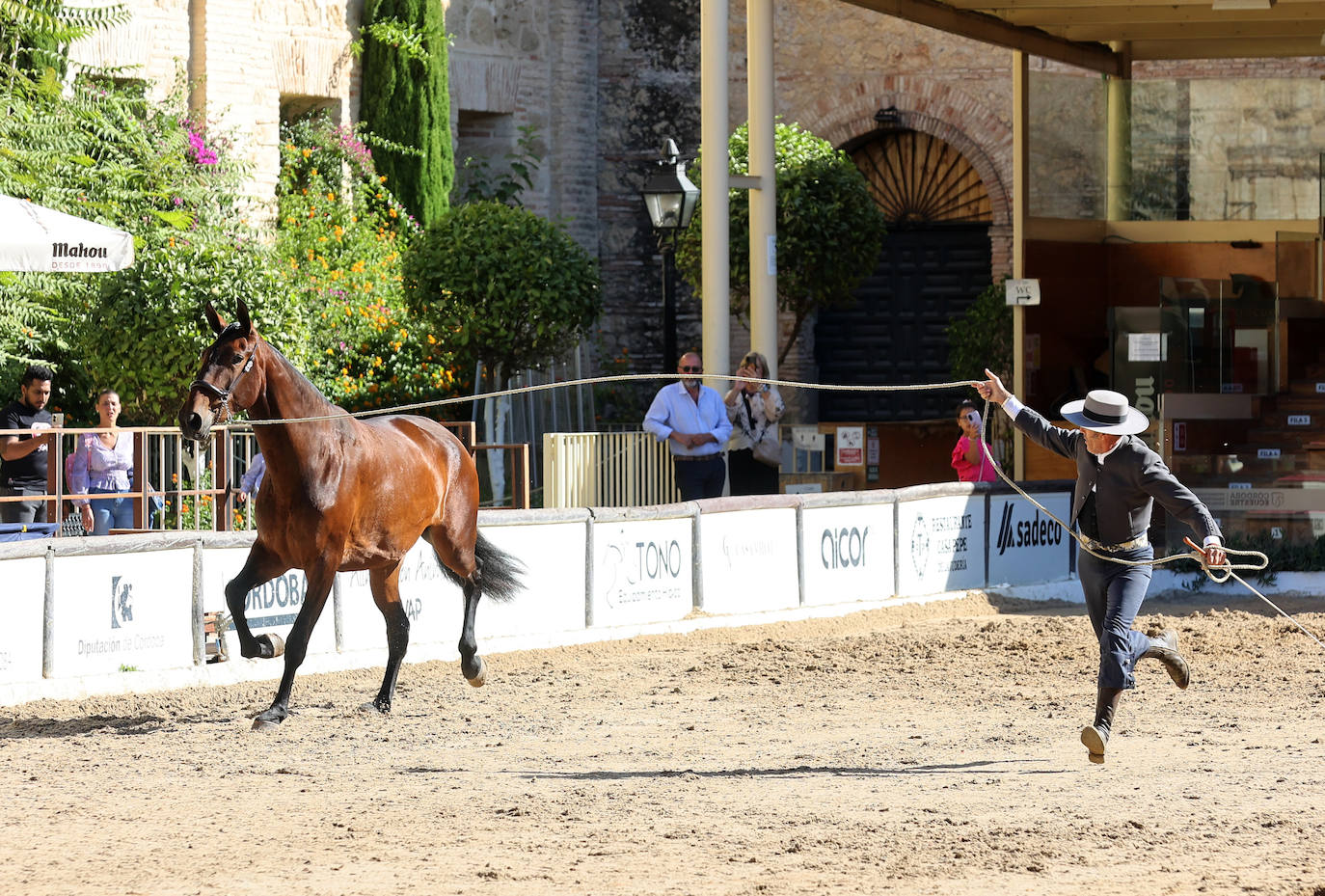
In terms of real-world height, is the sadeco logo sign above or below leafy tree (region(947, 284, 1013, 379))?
below

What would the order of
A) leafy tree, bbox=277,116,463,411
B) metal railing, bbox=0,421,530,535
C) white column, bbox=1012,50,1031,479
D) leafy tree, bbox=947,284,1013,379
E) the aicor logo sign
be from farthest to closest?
leafy tree, bbox=947,284,1013,379 → leafy tree, bbox=277,116,463,411 → white column, bbox=1012,50,1031,479 → the aicor logo sign → metal railing, bbox=0,421,530,535

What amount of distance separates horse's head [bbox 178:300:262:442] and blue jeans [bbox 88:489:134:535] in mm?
3871

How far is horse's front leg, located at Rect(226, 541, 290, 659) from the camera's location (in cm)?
1024

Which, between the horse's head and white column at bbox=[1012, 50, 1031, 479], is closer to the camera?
the horse's head

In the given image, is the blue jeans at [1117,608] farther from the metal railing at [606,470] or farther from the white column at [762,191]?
the white column at [762,191]

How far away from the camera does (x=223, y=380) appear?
991cm

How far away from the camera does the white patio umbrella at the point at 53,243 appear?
12844 mm

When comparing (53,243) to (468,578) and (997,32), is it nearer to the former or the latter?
(468,578)

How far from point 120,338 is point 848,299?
448 inches

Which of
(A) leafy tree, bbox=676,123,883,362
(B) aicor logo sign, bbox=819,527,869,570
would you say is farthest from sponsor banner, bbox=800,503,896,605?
(A) leafy tree, bbox=676,123,883,362

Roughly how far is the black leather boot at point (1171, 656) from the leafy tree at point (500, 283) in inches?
459

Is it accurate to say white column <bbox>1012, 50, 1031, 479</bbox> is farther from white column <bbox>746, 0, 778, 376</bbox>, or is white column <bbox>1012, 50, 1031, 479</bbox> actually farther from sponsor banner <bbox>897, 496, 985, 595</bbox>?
white column <bbox>746, 0, 778, 376</bbox>

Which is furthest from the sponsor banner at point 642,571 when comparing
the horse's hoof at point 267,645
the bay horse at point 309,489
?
the horse's hoof at point 267,645

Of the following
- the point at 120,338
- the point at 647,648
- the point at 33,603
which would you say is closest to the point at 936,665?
the point at 647,648
